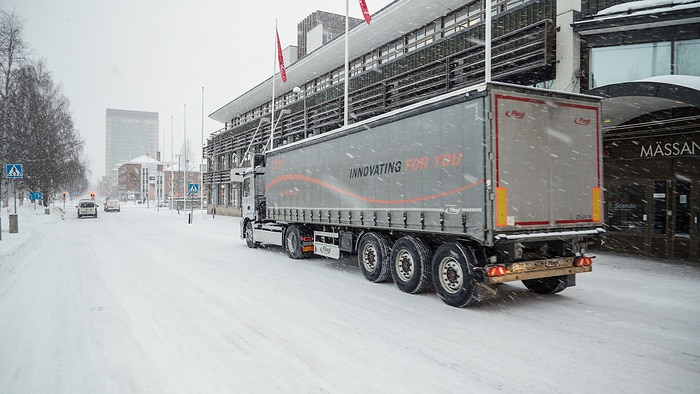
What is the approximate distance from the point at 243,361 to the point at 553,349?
3.67m

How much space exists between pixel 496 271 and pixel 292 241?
784cm

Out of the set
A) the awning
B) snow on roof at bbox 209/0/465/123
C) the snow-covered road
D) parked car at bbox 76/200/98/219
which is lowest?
the snow-covered road

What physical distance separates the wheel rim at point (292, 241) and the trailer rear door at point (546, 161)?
767 centimetres

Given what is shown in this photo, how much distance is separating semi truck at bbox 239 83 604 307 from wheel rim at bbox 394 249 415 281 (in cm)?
2

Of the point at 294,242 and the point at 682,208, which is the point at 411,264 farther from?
the point at 682,208

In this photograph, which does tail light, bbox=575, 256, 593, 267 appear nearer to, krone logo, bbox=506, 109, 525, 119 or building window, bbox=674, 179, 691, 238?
krone logo, bbox=506, 109, 525, 119

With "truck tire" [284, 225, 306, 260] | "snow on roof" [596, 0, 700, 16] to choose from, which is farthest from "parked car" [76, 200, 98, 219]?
"snow on roof" [596, 0, 700, 16]

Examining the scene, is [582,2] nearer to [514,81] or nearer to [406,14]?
[514,81]

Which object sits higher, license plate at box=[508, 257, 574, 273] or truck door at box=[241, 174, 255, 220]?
truck door at box=[241, 174, 255, 220]

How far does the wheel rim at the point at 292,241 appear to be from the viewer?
42.7ft

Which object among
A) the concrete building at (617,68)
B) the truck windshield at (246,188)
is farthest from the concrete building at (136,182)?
the concrete building at (617,68)

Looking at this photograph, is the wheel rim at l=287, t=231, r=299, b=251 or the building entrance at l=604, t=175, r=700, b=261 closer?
the building entrance at l=604, t=175, r=700, b=261

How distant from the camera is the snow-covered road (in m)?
4.16

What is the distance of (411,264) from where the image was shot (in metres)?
8.20
